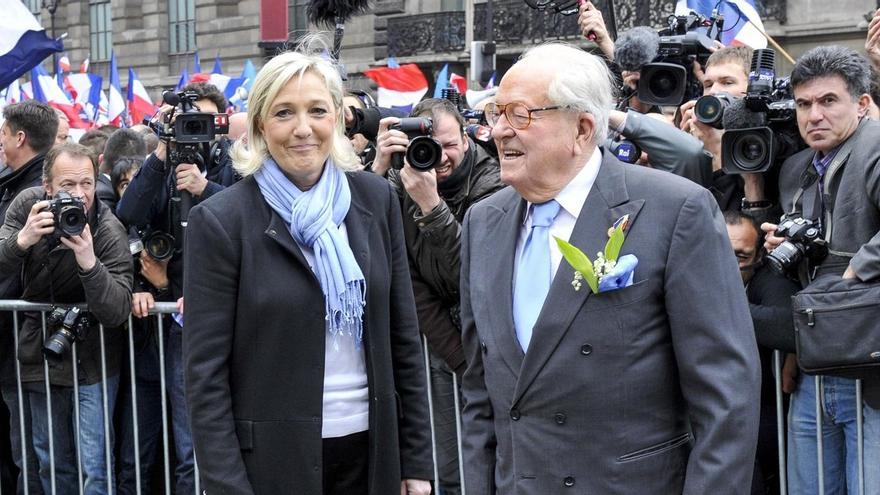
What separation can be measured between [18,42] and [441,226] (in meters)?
5.50

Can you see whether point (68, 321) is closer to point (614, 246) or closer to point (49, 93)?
point (614, 246)

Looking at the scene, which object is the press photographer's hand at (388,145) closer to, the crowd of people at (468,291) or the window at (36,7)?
the crowd of people at (468,291)

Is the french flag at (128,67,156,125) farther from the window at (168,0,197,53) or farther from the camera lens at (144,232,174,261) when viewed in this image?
the window at (168,0,197,53)

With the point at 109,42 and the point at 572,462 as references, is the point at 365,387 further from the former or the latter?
the point at 109,42

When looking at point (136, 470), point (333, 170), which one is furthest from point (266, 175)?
point (136, 470)

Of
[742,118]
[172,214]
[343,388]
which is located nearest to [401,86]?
[172,214]

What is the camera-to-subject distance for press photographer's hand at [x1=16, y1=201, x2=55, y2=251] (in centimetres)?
507

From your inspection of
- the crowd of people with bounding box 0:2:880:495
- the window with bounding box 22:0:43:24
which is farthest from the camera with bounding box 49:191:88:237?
the window with bounding box 22:0:43:24

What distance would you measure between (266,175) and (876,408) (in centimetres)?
227

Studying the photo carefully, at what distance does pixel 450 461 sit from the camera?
16.4 feet

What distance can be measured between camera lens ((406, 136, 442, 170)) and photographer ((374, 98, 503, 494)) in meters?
0.02

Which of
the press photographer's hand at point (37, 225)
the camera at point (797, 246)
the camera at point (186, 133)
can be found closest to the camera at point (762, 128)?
the camera at point (797, 246)

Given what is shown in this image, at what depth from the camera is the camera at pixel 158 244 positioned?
540 centimetres

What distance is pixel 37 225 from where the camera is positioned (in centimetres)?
507
